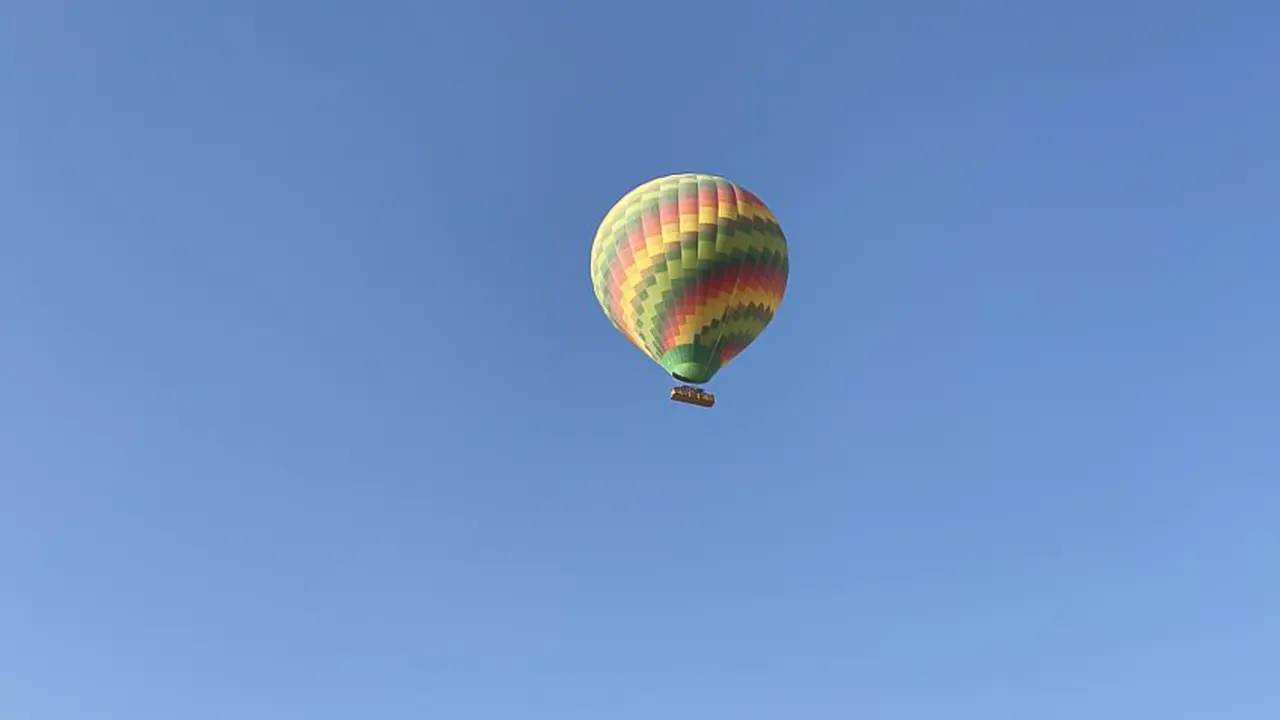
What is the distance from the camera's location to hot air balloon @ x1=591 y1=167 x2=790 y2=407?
51469 mm

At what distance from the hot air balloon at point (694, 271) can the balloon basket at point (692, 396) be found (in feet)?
0.16

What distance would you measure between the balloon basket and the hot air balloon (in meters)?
0.05

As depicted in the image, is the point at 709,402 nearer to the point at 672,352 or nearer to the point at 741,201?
the point at 672,352

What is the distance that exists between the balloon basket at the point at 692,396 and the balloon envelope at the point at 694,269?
67 centimetres

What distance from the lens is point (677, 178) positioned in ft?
178

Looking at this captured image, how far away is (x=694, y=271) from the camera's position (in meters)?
51.2

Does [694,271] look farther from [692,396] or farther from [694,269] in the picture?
[692,396]

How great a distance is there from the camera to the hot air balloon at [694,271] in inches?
2026

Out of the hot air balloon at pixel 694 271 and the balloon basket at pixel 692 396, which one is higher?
the hot air balloon at pixel 694 271

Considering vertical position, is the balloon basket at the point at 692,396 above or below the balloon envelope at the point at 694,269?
below

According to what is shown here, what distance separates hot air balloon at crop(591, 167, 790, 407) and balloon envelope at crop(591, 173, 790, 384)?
0.05 metres

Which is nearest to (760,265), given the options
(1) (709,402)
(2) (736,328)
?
(2) (736,328)

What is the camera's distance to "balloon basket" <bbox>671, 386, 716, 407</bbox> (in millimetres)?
52031

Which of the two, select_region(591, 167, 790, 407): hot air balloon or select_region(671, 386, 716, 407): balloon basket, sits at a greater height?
select_region(591, 167, 790, 407): hot air balloon
